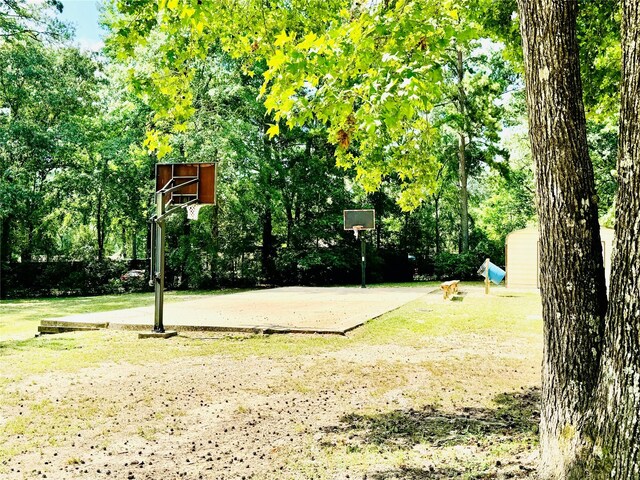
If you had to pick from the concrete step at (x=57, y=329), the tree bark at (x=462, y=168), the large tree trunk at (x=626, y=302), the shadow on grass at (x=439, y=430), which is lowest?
the shadow on grass at (x=439, y=430)

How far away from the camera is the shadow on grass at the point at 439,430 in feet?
10.8

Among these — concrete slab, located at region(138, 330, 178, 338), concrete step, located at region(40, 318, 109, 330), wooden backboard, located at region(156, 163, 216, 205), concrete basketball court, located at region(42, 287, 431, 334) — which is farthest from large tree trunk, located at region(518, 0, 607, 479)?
concrete step, located at region(40, 318, 109, 330)

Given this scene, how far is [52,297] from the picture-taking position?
22.8 metres

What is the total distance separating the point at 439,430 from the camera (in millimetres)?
4074

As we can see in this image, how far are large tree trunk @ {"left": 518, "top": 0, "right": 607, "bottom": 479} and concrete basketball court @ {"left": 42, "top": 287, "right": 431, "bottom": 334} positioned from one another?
18.7ft

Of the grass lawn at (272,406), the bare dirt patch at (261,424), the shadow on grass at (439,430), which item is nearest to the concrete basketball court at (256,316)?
the grass lawn at (272,406)

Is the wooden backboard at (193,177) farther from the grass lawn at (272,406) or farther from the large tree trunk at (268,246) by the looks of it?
the large tree trunk at (268,246)

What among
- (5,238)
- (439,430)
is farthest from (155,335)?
(5,238)

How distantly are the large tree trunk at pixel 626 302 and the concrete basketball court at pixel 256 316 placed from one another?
606 centimetres

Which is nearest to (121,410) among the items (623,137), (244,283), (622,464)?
(622,464)

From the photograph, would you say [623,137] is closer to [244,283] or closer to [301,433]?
[301,433]

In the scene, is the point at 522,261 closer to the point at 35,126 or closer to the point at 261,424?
the point at 261,424

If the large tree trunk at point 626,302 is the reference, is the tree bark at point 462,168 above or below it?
above

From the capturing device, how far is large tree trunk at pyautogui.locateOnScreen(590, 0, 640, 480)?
247cm
